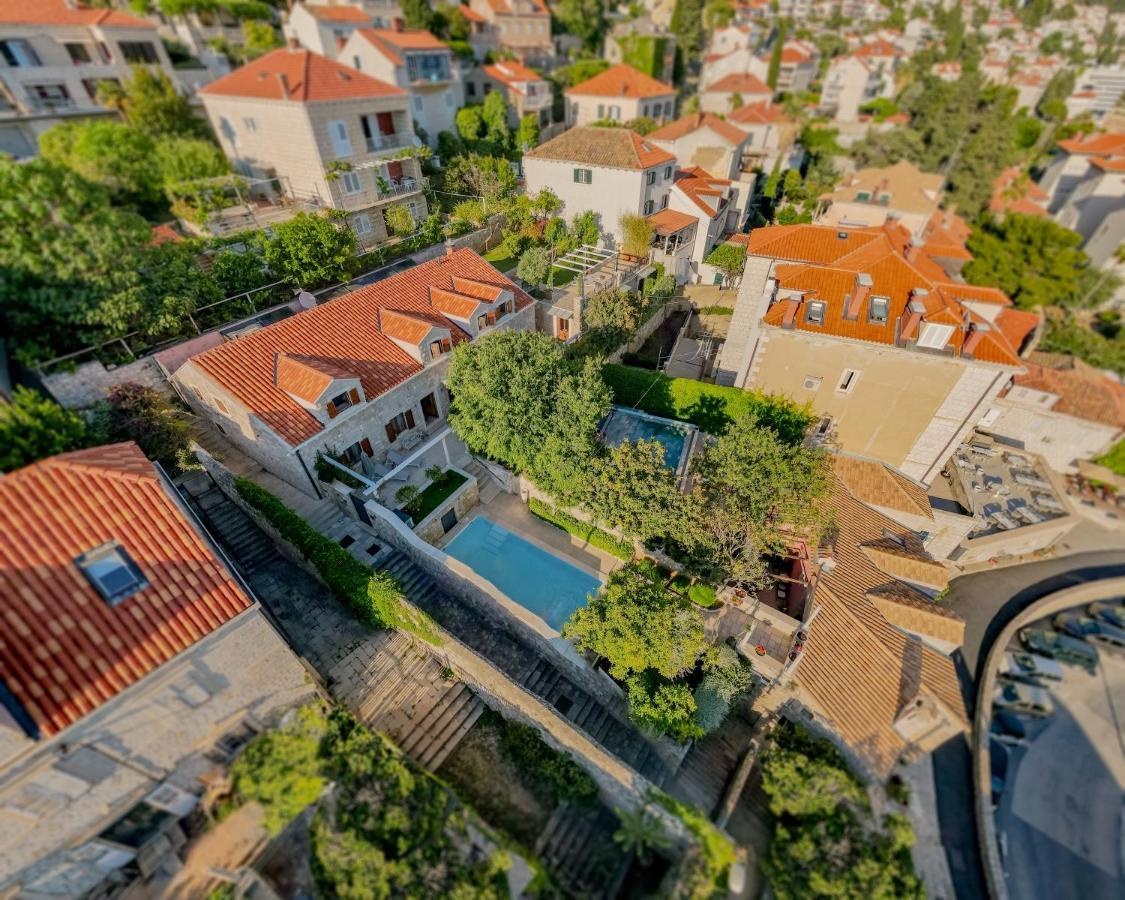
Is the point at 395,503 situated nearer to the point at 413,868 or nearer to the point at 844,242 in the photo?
the point at 413,868

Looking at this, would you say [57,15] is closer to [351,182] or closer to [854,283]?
[351,182]

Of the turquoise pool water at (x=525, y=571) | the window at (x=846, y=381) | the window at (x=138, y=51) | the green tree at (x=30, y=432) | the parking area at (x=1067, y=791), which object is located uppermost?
the window at (x=138, y=51)

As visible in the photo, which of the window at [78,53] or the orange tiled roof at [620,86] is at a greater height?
the window at [78,53]

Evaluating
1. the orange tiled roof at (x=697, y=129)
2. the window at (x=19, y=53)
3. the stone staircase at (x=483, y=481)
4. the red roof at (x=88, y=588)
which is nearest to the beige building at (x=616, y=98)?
the orange tiled roof at (x=697, y=129)

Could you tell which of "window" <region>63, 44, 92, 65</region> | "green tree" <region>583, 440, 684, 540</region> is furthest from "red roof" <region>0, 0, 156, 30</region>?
"green tree" <region>583, 440, 684, 540</region>

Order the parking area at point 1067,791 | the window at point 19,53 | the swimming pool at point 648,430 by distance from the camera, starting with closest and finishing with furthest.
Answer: the parking area at point 1067,791 < the swimming pool at point 648,430 < the window at point 19,53

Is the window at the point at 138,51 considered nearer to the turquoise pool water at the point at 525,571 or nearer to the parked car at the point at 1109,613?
the turquoise pool water at the point at 525,571

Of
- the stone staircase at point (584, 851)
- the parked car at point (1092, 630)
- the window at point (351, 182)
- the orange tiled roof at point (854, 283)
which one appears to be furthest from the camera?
the window at point (351, 182)
